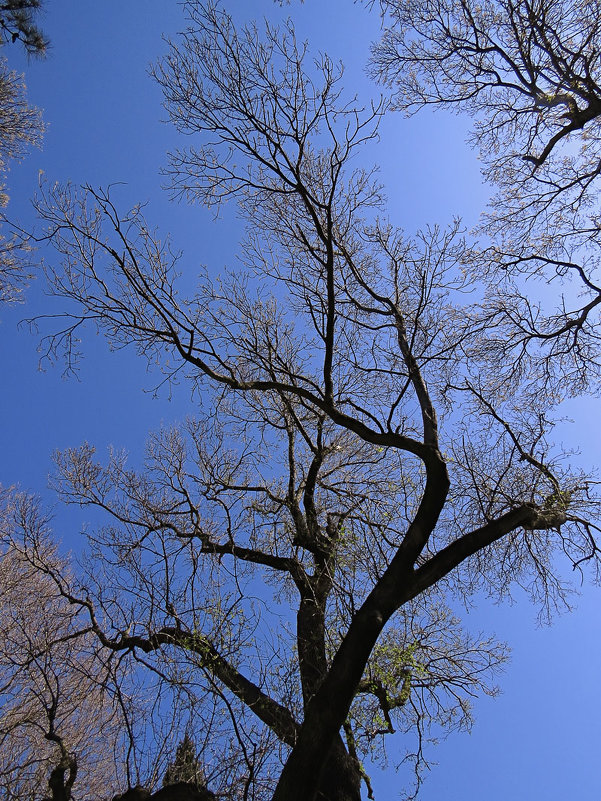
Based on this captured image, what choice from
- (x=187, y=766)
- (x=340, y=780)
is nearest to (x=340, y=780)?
(x=340, y=780)

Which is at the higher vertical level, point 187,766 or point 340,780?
point 340,780

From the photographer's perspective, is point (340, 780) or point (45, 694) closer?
point (340, 780)

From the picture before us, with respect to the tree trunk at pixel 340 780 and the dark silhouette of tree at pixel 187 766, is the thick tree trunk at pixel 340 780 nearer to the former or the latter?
the tree trunk at pixel 340 780

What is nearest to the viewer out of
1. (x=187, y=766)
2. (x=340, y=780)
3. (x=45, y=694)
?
(x=187, y=766)

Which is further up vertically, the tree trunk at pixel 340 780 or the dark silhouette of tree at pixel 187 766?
the tree trunk at pixel 340 780

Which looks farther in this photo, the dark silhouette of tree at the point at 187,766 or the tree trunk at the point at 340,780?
the tree trunk at the point at 340,780

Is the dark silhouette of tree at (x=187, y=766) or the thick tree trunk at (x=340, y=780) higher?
the thick tree trunk at (x=340, y=780)

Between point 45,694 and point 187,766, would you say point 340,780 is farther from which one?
point 45,694

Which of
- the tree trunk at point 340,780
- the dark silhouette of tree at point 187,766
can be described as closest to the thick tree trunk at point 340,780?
the tree trunk at point 340,780

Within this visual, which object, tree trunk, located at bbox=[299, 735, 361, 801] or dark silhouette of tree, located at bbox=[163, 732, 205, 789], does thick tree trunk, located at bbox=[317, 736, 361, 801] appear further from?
dark silhouette of tree, located at bbox=[163, 732, 205, 789]

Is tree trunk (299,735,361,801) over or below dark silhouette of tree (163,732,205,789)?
over

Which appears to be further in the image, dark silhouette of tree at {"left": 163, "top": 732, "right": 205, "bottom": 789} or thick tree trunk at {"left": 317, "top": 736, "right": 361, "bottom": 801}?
thick tree trunk at {"left": 317, "top": 736, "right": 361, "bottom": 801}

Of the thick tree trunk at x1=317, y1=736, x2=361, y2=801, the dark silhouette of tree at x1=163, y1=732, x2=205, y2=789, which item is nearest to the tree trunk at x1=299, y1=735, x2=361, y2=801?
the thick tree trunk at x1=317, y1=736, x2=361, y2=801

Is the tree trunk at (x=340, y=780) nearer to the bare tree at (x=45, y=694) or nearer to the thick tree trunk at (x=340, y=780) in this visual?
the thick tree trunk at (x=340, y=780)
